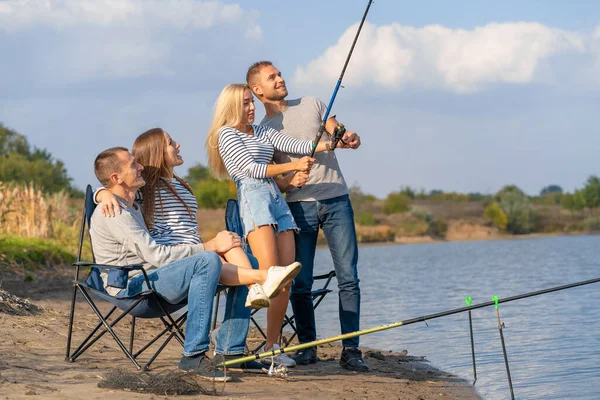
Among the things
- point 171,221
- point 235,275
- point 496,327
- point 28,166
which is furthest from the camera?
point 28,166

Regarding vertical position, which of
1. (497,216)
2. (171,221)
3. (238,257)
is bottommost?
(238,257)

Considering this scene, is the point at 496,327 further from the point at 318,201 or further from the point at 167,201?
the point at 167,201

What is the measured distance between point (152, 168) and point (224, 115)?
0.51 m

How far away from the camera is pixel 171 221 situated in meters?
4.48

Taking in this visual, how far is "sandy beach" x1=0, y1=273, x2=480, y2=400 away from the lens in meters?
3.60

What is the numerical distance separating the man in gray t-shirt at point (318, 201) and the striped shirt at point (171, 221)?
0.65 metres

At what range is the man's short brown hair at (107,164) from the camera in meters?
4.31

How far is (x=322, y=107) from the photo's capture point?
5109mm

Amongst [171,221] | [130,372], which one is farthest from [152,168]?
[130,372]

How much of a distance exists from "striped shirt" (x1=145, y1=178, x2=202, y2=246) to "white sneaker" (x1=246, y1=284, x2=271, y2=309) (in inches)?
25.7

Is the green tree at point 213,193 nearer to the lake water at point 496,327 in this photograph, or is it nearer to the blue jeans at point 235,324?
the lake water at point 496,327

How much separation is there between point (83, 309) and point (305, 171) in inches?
175

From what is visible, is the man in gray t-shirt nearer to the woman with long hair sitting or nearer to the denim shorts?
the denim shorts

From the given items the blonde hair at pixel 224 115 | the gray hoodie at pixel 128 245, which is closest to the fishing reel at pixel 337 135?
the blonde hair at pixel 224 115
